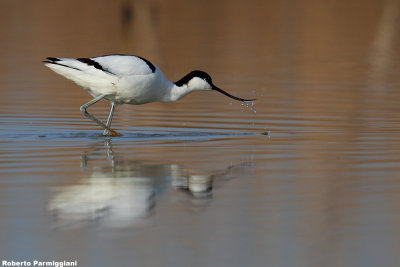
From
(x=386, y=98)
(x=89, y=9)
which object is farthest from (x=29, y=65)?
(x=89, y=9)

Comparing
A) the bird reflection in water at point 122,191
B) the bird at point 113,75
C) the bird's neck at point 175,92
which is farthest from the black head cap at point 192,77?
the bird reflection in water at point 122,191

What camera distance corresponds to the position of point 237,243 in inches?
262

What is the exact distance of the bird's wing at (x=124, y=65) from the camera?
12375 millimetres

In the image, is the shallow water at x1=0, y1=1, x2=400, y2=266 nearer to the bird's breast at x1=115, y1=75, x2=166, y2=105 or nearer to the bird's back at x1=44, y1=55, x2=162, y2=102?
the bird's breast at x1=115, y1=75, x2=166, y2=105

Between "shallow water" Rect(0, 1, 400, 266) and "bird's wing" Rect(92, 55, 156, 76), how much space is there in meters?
0.74

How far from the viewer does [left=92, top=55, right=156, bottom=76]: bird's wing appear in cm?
1238

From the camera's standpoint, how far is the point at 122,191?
8305 millimetres

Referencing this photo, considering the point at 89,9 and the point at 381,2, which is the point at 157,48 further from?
the point at 381,2

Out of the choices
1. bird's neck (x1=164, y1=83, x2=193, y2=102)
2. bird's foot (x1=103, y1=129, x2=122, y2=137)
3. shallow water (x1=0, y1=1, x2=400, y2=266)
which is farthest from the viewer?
bird's neck (x1=164, y1=83, x2=193, y2=102)

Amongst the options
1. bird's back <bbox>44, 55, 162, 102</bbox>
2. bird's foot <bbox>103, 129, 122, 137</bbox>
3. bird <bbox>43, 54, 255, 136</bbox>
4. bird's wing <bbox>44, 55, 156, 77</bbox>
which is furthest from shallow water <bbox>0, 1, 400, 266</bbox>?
bird's wing <bbox>44, 55, 156, 77</bbox>

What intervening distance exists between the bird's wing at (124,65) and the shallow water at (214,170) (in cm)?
74

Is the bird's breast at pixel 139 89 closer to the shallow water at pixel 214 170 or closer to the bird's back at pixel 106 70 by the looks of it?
the bird's back at pixel 106 70

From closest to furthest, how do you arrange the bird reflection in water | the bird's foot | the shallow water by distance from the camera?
the shallow water → the bird reflection in water → the bird's foot

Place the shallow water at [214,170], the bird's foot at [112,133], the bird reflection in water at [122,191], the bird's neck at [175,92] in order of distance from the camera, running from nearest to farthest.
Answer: the shallow water at [214,170] < the bird reflection in water at [122,191] < the bird's foot at [112,133] < the bird's neck at [175,92]
